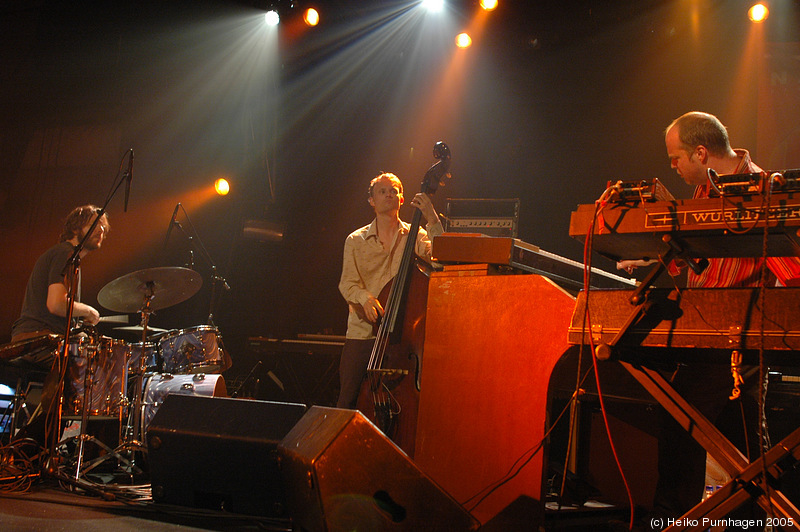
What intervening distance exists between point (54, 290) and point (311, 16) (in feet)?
11.9

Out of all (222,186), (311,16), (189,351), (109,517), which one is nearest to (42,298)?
(189,351)

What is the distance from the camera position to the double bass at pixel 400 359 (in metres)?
2.96

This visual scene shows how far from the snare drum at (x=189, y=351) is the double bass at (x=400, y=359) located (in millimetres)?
1943

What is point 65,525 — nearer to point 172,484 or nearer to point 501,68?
point 172,484

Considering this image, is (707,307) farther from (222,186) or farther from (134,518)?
(222,186)

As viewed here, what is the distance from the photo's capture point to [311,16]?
616cm

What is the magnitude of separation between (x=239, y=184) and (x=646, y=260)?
630cm

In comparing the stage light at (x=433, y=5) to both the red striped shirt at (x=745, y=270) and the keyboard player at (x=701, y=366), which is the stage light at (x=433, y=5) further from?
the red striped shirt at (x=745, y=270)

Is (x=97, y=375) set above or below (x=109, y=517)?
above

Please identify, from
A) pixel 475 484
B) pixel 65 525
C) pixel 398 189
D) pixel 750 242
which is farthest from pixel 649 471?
pixel 65 525

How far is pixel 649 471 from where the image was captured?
302 cm

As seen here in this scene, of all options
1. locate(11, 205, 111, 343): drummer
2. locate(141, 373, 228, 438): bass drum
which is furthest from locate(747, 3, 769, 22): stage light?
locate(11, 205, 111, 343): drummer

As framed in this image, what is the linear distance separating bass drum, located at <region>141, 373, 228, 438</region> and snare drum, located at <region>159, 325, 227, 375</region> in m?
0.09

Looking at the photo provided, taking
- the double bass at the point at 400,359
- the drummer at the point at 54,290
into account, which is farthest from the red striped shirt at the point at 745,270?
the drummer at the point at 54,290
